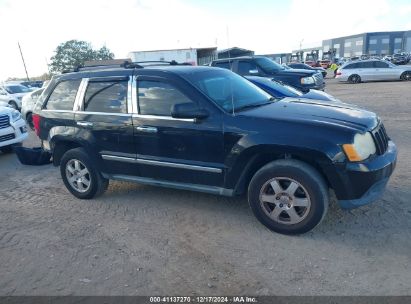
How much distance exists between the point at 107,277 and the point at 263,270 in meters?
1.43

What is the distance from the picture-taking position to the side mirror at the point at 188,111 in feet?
11.8

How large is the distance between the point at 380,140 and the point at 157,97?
254 centimetres

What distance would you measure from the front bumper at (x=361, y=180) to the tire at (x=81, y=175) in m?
3.16

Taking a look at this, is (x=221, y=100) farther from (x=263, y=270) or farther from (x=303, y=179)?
(x=263, y=270)

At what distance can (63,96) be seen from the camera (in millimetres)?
4883

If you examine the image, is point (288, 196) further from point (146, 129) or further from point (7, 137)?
point (7, 137)

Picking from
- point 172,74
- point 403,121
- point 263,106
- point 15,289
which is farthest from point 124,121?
point 403,121

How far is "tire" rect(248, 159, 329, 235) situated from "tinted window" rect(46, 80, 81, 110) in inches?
A: 112

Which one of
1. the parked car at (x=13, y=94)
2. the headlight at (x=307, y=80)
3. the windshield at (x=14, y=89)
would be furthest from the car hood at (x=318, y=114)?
the windshield at (x=14, y=89)

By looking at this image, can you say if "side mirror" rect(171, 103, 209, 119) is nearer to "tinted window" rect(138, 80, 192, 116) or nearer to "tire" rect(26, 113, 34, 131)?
"tinted window" rect(138, 80, 192, 116)

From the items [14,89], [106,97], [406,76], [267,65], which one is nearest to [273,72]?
[267,65]

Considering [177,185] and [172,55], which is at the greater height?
[172,55]

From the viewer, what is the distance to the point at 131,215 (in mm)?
4340

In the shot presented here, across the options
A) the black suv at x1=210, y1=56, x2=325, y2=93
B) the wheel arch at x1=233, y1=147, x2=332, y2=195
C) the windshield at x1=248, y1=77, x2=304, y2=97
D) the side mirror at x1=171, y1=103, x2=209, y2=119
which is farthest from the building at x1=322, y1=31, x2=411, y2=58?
the side mirror at x1=171, y1=103, x2=209, y2=119
